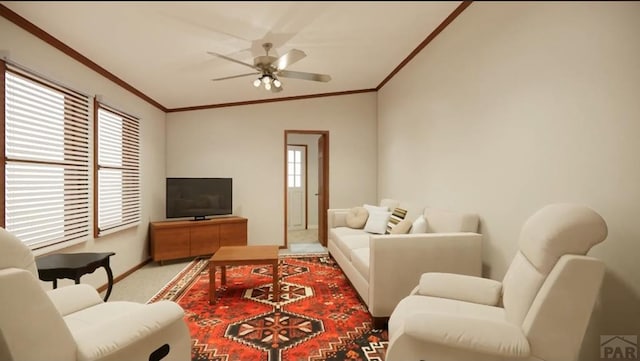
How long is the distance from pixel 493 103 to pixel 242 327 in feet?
7.84

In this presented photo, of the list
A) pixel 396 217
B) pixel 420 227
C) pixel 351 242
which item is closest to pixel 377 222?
pixel 396 217

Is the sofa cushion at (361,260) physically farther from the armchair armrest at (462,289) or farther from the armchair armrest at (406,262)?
the armchair armrest at (462,289)

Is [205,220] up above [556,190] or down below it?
below

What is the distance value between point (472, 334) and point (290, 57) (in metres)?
1.82

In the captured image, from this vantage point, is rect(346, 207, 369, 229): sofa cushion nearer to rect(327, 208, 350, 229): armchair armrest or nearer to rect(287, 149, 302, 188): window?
rect(327, 208, 350, 229): armchair armrest

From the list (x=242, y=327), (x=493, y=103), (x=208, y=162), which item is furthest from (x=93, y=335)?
(x=208, y=162)

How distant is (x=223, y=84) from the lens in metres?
3.43

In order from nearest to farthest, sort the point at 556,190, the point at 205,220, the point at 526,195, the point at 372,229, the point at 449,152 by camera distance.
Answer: the point at 556,190, the point at 526,195, the point at 449,152, the point at 372,229, the point at 205,220

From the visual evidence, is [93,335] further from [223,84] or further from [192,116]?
[192,116]

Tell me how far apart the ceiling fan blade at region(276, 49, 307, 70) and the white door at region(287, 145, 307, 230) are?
4467mm

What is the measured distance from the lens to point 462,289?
5.30 ft

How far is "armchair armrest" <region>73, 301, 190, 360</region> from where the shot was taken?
0.92 metres

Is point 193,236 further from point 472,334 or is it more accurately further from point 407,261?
point 472,334

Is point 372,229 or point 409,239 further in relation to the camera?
point 372,229
